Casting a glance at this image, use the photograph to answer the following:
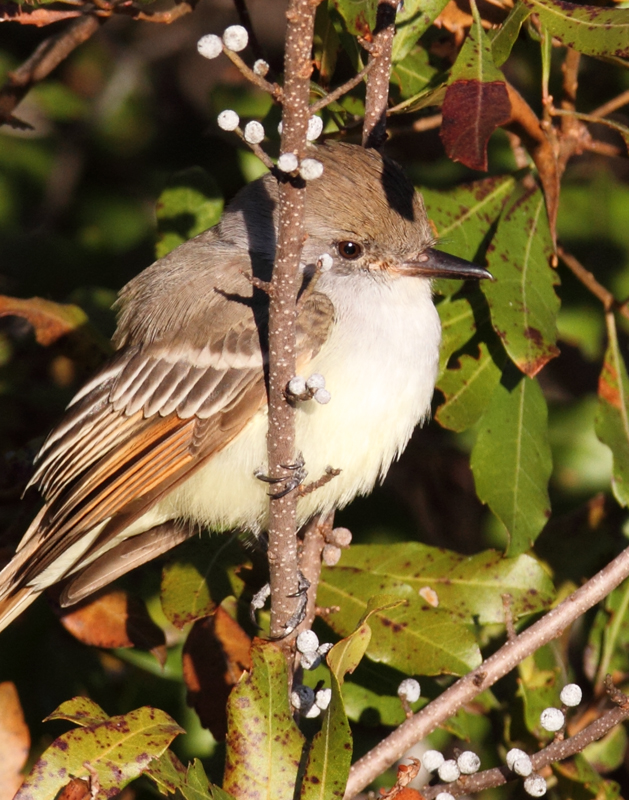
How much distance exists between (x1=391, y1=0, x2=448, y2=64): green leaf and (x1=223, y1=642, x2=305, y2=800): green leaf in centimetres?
176

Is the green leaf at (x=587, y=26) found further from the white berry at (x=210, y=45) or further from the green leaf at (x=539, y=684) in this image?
the green leaf at (x=539, y=684)

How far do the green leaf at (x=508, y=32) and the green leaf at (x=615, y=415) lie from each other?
1020 mm

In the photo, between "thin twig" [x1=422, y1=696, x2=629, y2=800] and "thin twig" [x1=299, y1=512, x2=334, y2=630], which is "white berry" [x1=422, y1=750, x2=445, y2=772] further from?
"thin twig" [x1=299, y1=512, x2=334, y2=630]

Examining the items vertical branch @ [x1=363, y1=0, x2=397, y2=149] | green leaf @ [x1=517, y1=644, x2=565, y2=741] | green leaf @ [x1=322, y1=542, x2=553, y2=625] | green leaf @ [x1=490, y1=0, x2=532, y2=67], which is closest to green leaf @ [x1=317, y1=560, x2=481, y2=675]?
green leaf @ [x1=322, y1=542, x2=553, y2=625]

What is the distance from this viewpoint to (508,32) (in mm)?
2736

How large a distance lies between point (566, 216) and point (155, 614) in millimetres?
2311

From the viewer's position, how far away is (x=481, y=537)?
4.45 meters

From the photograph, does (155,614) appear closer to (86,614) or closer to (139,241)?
(86,614)

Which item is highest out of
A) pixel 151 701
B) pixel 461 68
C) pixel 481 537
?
pixel 461 68

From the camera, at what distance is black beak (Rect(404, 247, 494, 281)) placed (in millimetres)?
3025

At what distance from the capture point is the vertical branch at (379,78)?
Result: 273 cm

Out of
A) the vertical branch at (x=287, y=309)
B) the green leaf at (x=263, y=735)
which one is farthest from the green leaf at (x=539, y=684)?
the green leaf at (x=263, y=735)

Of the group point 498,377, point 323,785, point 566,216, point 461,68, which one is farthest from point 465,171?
point 323,785

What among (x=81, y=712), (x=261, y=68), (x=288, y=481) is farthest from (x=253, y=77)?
(x=81, y=712)
